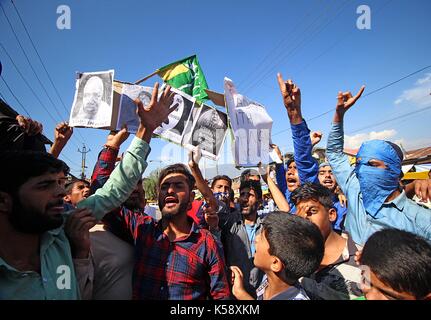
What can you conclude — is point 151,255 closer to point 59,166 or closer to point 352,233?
point 59,166

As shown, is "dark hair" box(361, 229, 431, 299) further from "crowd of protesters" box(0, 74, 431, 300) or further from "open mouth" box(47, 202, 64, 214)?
"open mouth" box(47, 202, 64, 214)

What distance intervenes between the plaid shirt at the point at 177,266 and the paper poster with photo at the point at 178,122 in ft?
3.35

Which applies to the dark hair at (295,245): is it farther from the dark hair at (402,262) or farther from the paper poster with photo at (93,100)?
the paper poster with photo at (93,100)

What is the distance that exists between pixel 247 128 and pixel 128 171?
145 centimetres

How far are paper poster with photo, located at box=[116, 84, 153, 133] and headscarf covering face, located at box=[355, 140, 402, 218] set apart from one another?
209cm

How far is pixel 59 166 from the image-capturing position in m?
1.53

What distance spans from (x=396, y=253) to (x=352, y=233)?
106cm

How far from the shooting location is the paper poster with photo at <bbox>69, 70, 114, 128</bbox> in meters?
2.42

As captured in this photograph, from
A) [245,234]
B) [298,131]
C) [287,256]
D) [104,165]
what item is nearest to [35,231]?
[104,165]

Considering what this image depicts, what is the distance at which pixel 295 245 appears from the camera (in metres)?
1.58

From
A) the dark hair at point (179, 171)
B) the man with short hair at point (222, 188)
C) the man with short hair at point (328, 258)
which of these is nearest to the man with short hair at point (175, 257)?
the dark hair at point (179, 171)

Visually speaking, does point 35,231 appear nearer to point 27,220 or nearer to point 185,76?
point 27,220

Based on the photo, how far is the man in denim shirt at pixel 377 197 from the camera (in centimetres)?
192
